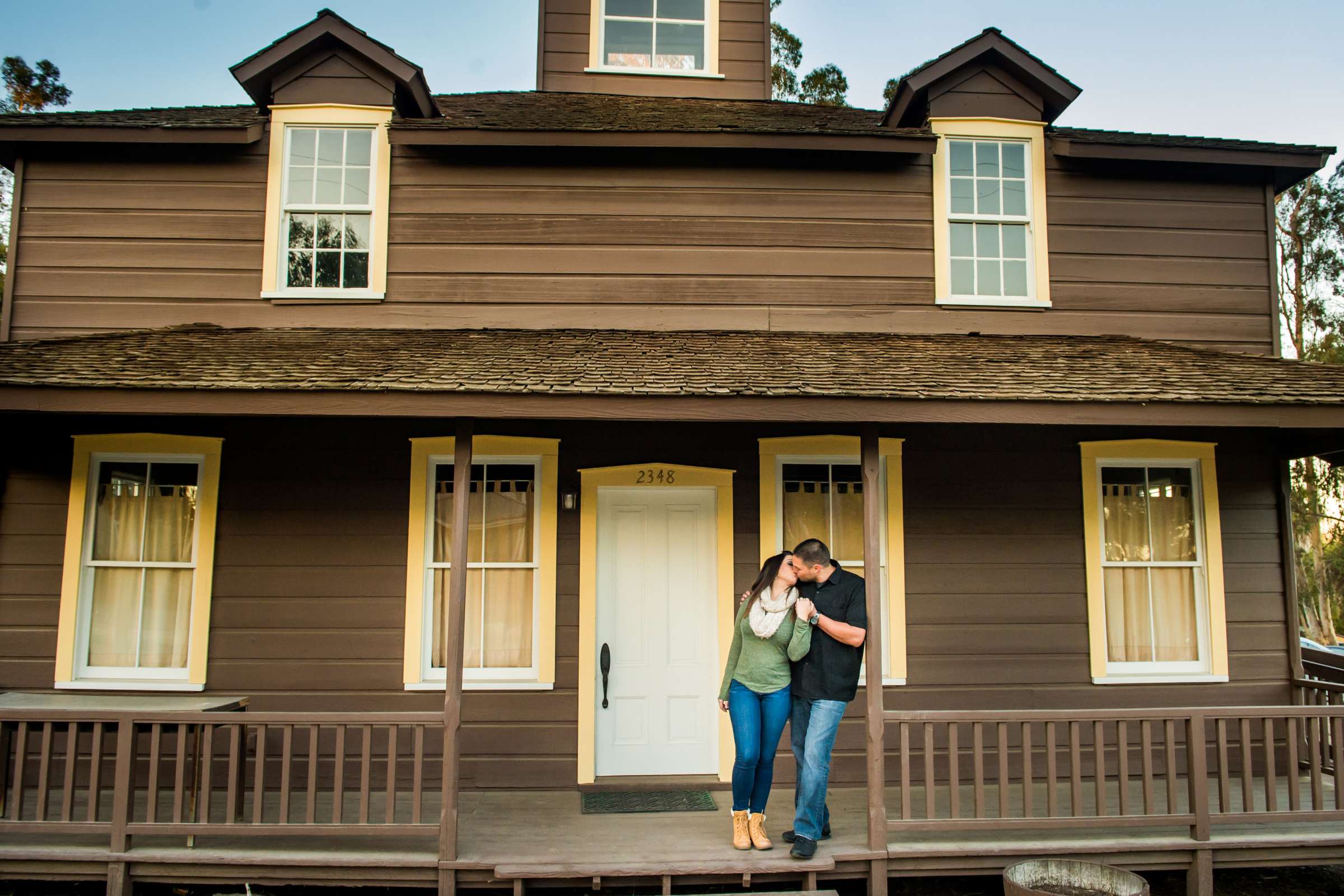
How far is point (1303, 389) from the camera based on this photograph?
18.4 feet

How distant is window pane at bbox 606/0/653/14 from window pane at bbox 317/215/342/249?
385 cm

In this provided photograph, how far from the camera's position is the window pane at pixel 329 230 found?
710 cm

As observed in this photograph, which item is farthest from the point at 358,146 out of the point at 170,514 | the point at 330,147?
the point at 170,514

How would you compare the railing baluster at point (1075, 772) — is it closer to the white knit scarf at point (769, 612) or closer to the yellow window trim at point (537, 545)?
the white knit scarf at point (769, 612)

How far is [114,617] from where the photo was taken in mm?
6434

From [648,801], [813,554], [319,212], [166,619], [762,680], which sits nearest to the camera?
[762,680]

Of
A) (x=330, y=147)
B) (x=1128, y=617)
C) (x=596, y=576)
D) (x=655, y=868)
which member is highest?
(x=330, y=147)

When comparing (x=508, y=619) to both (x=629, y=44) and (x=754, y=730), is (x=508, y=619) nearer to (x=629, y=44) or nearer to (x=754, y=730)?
(x=754, y=730)

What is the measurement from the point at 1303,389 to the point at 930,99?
3771 mm

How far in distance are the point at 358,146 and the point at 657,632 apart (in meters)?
4.79

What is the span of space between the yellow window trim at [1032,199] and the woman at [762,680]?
352cm

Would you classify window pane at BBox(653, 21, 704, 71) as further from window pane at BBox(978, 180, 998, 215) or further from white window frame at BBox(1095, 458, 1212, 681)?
white window frame at BBox(1095, 458, 1212, 681)

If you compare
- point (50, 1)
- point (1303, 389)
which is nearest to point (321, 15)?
point (1303, 389)

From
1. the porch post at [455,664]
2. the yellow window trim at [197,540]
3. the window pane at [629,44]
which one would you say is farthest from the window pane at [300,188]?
the window pane at [629,44]
